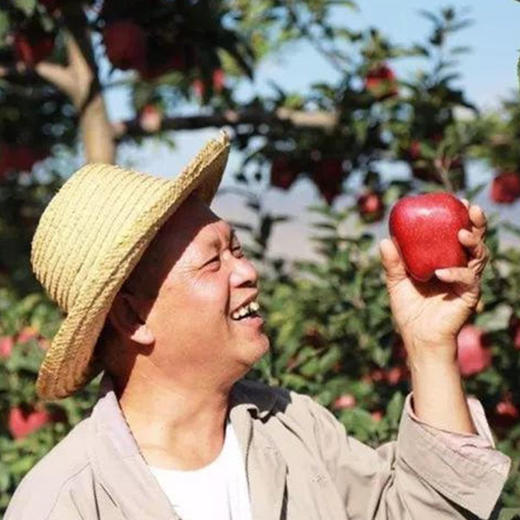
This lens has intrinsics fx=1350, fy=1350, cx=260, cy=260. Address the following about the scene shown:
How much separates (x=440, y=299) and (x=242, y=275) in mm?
262

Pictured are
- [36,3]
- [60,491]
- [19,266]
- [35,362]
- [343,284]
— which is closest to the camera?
[60,491]

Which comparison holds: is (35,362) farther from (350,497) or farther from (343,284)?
(350,497)

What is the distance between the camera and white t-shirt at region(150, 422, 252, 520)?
1646 millimetres

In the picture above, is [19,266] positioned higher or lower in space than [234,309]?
lower

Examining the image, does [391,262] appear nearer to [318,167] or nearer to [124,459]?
[124,459]

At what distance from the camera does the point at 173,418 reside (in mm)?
1728

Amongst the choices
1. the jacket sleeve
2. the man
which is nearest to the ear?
the man

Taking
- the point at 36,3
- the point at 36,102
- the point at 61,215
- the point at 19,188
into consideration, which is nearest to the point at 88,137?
the point at 36,3

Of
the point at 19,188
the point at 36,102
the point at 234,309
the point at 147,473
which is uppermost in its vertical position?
the point at 234,309

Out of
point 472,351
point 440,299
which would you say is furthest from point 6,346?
point 440,299

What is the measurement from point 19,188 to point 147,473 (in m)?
4.66

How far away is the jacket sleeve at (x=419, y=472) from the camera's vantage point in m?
1.69

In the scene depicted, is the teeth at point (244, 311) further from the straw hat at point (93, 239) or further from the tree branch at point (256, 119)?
the tree branch at point (256, 119)

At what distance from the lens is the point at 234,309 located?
1688 millimetres
